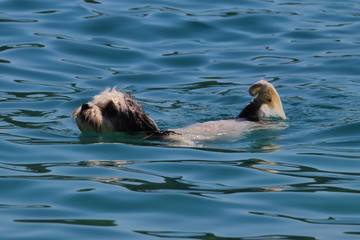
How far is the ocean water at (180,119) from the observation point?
6.84 m

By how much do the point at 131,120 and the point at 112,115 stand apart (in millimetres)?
214

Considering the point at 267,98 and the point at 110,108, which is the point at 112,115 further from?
the point at 267,98

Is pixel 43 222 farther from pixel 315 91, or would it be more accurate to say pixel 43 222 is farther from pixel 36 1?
pixel 36 1

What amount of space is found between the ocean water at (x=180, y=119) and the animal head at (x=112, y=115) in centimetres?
15

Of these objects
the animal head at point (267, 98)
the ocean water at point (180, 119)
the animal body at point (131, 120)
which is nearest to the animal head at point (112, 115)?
the animal body at point (131, 120)

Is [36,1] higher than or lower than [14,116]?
higher

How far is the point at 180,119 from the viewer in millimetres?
11398

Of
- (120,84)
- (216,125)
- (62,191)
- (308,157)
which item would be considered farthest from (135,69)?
(62,191)

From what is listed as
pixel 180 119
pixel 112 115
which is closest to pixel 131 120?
pixel 112 115

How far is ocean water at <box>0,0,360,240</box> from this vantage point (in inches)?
269

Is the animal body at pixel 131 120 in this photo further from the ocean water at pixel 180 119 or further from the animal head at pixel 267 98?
the ocean water at pixel 180 119

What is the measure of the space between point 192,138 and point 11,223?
354 cm

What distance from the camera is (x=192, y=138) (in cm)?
986

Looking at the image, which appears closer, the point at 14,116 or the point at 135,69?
the point at 14,116
